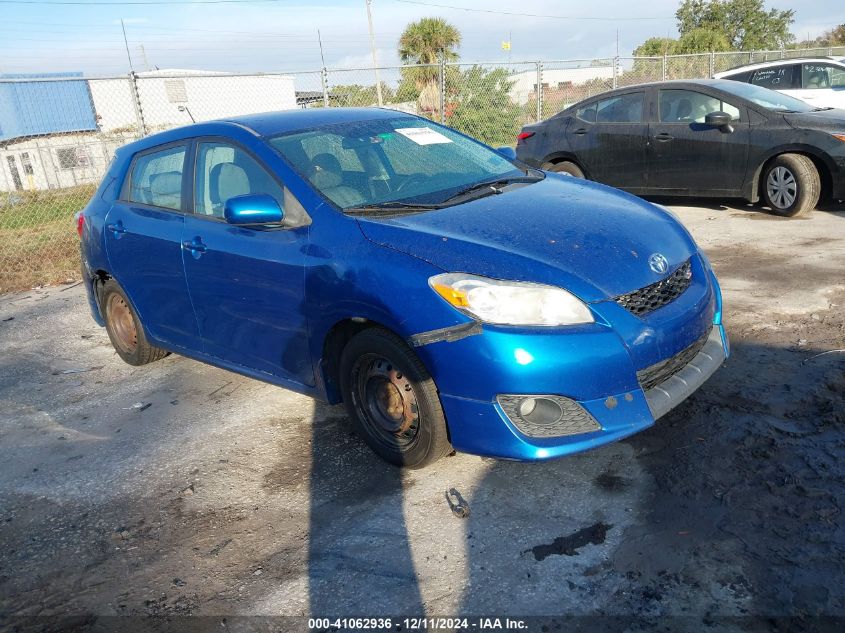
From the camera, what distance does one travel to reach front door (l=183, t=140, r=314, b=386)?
3.64 meters

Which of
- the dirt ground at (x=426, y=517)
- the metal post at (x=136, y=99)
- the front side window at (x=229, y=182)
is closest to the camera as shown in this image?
the dirt ground at (x=426, y=517)

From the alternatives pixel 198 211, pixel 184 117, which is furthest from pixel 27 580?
pixel 184 117

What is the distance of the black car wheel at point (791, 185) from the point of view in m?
7.84

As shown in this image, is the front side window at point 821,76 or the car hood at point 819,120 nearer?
the car hood at point 819,120

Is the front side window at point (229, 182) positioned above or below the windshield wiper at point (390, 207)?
above

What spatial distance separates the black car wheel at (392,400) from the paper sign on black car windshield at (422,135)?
1.58 meters

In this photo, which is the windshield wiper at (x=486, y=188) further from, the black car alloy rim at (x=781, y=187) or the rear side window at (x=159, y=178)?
the black car alloy rim at (x=781, y=187)

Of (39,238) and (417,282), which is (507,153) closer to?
(417,282)

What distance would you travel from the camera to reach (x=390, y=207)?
3.65m

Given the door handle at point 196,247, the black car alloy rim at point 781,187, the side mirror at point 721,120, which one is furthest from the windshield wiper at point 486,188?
the black car alloy rim at point 781,187

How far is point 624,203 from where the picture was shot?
12.8ft

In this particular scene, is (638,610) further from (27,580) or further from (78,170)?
(78,170)

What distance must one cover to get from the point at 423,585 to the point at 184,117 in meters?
31.9

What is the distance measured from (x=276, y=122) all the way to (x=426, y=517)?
2.44 meters
